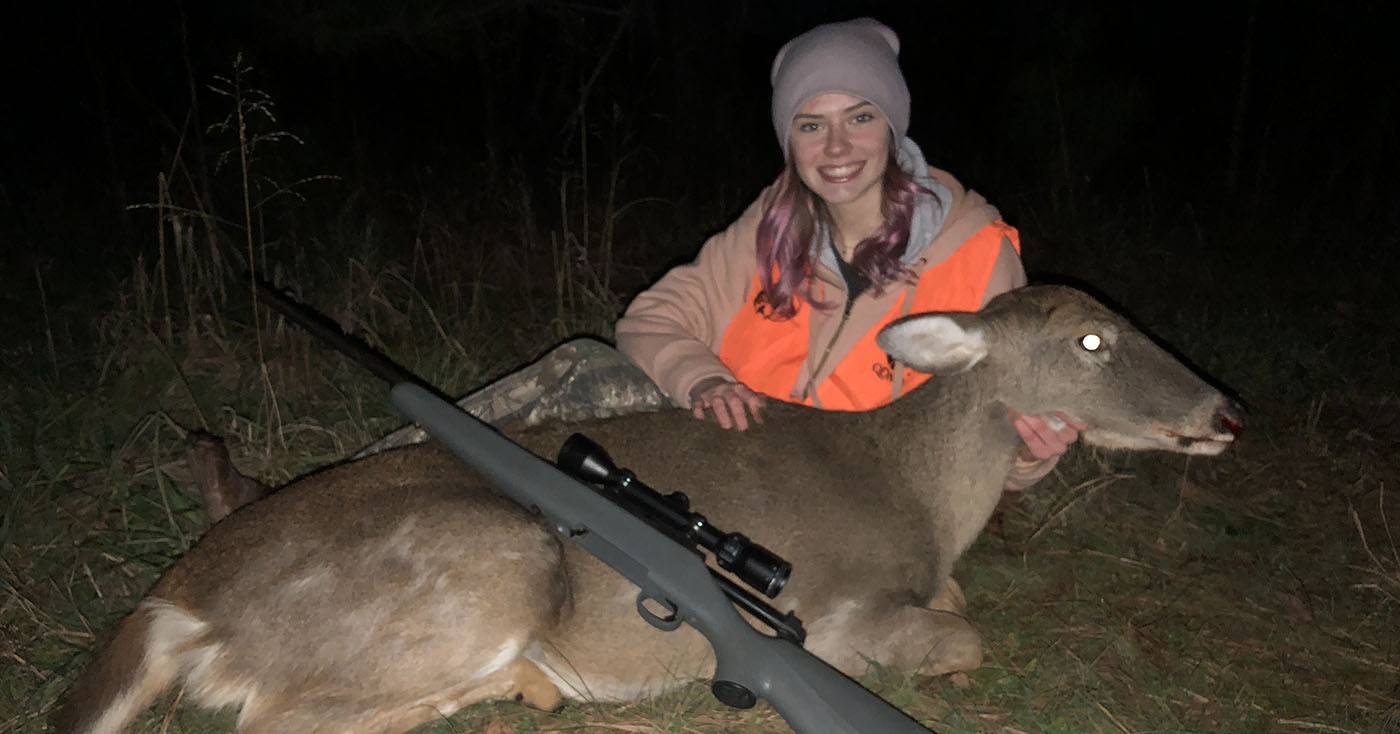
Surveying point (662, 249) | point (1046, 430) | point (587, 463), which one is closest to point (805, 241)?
A: point (1046, 430)

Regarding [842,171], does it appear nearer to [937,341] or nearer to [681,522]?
[937,341]

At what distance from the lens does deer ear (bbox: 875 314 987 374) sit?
11.6 ft

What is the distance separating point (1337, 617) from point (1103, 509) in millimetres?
1043

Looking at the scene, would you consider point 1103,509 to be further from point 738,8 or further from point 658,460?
point 738,8

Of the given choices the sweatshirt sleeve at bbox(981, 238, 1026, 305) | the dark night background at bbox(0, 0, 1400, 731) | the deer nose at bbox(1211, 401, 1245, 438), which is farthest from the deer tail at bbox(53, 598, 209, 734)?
the deer nose at bbox(1211, 401, 1245, 438)

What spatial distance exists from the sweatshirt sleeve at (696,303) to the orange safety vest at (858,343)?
64 mm

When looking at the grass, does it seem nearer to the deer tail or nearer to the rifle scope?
the deer tail

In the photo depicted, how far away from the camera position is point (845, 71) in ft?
12.4

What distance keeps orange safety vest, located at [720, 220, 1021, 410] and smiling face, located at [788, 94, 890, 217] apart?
0.43m

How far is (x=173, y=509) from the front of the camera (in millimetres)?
4266

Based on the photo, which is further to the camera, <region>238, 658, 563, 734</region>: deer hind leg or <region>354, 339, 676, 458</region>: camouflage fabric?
<region>354, 339, 676, 458</region>: camouflage fabric

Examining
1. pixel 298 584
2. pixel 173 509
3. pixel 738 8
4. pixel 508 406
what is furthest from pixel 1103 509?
pixel 738 8

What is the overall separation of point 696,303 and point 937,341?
104cm

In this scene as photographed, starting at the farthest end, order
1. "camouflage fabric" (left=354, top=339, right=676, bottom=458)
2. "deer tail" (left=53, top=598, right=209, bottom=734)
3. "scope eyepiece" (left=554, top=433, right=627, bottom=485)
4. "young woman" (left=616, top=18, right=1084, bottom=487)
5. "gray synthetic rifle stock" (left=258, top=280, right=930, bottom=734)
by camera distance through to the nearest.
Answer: "camouflage fabric" (left=354, top=339, right=676, bottom=458), "young woman" (left=616, top=18, right=1084, bottom=487), "scope eyepiece" (left=554, top=433, right=627, bottom=485), "deer tail" (left=53, top=598, right=209, bottom=734), "gray synthetic rifle stock" (left=258, top=280, right=930, bottom=734)
